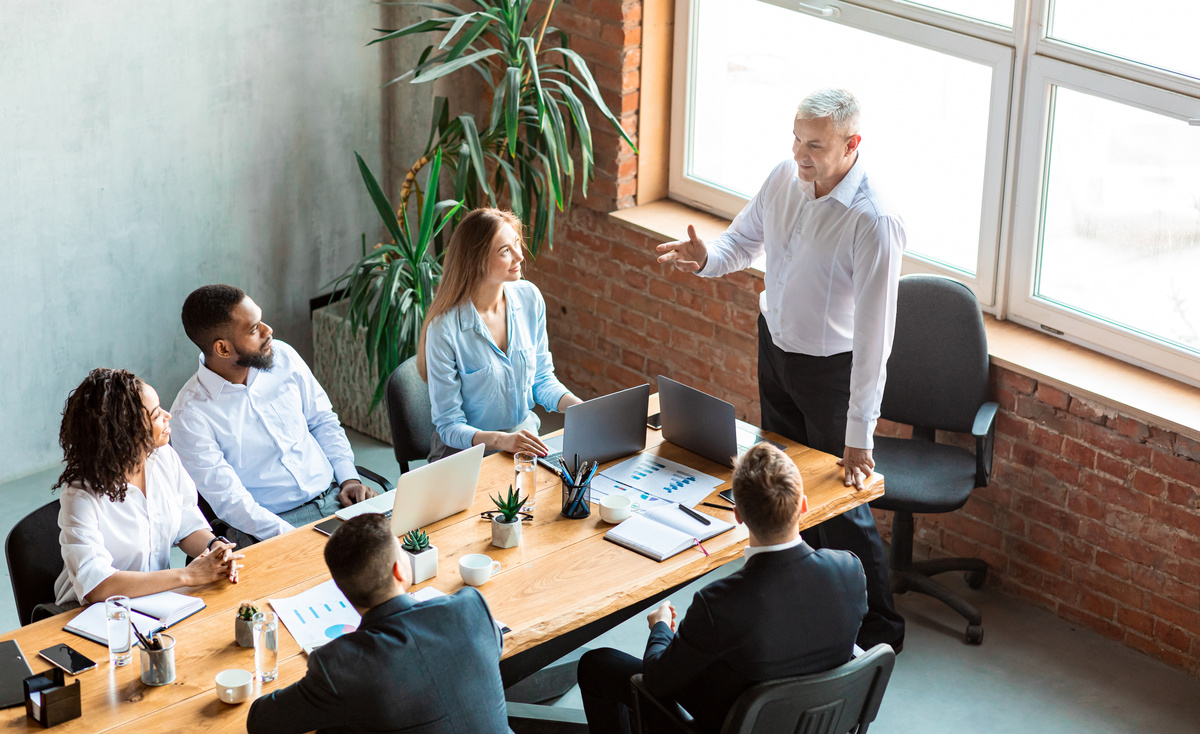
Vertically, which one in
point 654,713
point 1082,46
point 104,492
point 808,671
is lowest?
point 654,713

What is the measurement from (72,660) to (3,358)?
2.71 m

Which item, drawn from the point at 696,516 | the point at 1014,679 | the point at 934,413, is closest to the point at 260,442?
the point at 696,516

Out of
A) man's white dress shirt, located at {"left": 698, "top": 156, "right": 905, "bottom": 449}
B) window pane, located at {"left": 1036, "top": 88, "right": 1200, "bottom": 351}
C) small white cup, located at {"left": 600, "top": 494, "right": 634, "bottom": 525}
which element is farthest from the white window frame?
small white cup, located at {"left": 600, "top": 494, "right": 634, "bottom": 525}

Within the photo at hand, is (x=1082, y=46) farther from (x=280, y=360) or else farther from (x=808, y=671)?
(x=280, y=360)

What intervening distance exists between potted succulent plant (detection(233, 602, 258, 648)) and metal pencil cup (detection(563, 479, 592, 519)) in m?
0.96

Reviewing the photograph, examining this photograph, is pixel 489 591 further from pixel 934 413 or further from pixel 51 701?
pixel 934 413

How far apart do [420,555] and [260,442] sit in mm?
982

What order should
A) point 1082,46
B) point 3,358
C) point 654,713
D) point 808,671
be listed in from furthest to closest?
point 3,358 → point 1082,46 → point 654,713 → point 808,671

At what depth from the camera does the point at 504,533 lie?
11.0 ft

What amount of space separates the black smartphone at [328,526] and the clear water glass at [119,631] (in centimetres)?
66

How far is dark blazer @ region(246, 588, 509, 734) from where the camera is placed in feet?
8.13

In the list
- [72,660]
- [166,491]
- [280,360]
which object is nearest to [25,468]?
[280,360]

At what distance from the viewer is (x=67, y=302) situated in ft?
17.3

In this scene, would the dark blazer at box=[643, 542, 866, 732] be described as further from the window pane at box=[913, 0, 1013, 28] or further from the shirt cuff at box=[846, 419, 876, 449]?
the window pane at box=[913, 0, 1013, 28]
